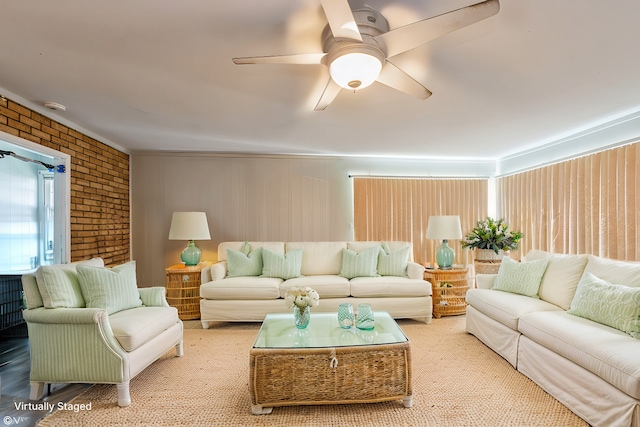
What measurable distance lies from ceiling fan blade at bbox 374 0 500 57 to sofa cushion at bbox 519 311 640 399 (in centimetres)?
186

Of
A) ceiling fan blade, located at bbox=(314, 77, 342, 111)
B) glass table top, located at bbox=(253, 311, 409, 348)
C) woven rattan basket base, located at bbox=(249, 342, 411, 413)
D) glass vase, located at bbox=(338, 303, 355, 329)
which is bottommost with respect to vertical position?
woven rattan basket base, located at bbox=(249, 342, 411, 413)

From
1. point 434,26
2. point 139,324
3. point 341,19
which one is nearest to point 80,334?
point 139,324

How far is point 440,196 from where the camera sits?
216 inches

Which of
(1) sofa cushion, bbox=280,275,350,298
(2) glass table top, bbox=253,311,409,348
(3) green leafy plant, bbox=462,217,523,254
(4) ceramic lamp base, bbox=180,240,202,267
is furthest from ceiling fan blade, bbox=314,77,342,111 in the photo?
(3) green leafy plant, bbox=462,217,523,254

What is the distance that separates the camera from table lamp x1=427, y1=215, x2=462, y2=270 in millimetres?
4219

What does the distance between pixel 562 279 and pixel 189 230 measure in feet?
13.5

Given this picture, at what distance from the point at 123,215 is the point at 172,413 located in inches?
140

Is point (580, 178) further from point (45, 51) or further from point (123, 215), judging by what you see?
point (123, 215)

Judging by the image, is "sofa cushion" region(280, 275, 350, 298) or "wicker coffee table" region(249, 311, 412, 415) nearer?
"wicker coffee table" region(249, 311, 412, 415)

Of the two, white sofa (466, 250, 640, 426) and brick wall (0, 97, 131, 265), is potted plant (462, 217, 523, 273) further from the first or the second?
brick wall (0, 97, 131, 265)

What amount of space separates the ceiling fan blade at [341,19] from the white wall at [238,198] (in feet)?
12.1

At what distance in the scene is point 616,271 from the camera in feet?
8.08

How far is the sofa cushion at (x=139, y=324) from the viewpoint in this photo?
2.19 metres

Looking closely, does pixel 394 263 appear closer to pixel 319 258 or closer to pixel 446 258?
pixel 446 258
